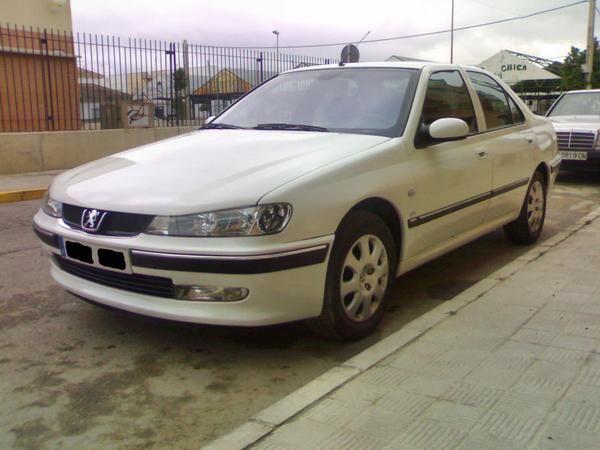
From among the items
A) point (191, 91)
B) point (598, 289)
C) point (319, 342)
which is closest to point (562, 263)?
point (598, 289)

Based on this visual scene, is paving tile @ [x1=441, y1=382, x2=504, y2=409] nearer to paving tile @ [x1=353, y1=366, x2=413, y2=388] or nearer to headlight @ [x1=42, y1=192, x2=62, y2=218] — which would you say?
paving tile @ [x1=353, y1=366, x2=413, y2=388]

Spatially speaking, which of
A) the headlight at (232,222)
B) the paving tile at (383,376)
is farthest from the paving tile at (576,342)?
the headlight at (232,222)

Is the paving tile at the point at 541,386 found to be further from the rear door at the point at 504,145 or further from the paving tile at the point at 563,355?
the rear door at the point at 504,145

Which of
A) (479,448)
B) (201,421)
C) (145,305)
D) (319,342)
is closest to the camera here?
(479,448)

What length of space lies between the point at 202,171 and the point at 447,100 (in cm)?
207

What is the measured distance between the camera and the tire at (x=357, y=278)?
3438 mm

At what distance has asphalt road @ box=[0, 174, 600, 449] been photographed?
2.80m

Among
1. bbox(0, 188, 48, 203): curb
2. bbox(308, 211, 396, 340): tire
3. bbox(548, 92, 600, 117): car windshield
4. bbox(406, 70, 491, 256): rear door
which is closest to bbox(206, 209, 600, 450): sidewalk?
bbox(308, 211, 396, 340): tire

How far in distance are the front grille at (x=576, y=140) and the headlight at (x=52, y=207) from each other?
900 cm

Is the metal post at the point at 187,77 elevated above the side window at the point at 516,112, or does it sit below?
above

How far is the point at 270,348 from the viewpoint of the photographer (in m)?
3.70

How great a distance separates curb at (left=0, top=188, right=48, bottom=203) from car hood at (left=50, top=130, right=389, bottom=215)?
562 centimetres

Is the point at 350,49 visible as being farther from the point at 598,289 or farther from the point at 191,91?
the point at 598,289

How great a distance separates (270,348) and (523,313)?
1.56 meters
